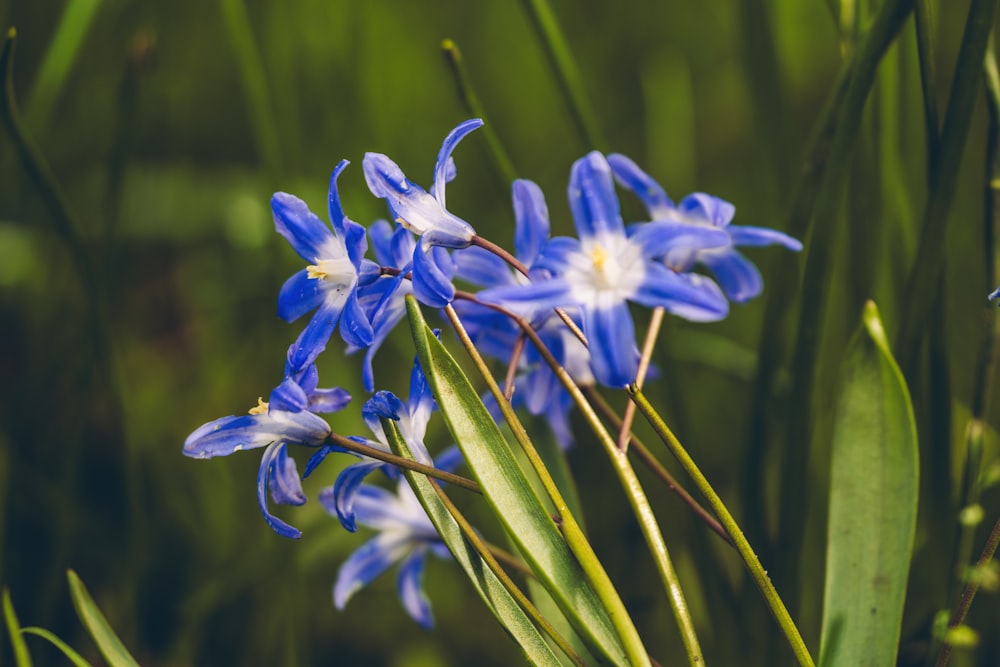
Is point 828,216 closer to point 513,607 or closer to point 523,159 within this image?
point 513,607

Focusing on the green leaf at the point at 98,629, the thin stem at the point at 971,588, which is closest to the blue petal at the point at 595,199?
the thin stem at the point at 971,588

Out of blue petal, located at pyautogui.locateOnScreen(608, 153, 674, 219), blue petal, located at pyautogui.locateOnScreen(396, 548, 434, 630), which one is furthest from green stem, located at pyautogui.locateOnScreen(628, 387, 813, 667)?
blue petal, located at pyautogui.locateOnScreen(396, 548, 434, 630)

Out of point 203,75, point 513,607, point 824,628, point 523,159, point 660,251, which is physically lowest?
point 824,628

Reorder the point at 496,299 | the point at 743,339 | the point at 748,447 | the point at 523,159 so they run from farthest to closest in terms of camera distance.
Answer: the point at 523,159, the point at 743,339, the point at 748,447, the point at 496,299

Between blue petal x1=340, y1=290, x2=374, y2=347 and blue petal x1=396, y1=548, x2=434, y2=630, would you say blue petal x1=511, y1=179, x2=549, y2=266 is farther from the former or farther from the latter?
blue petal x1=396, y1=548, x2=434, y2=630

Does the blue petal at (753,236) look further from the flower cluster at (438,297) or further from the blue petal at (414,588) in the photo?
the blue petal at (414,588)

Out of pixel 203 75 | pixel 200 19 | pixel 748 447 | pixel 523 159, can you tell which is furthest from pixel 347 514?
pixel 200 19
